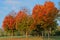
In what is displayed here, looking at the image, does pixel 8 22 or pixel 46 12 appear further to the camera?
pixel 8 22

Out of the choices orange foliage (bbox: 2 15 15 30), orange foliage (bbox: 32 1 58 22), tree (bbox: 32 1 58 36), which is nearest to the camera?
orange foliage (bbox: 32 1 58 22)

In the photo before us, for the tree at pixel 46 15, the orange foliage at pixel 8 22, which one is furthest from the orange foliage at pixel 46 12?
the orange foliage at pixel 8 22

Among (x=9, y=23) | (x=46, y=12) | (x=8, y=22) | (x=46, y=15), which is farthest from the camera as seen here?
(x=8, y=22)

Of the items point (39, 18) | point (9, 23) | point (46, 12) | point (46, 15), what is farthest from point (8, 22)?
point (46, 12)

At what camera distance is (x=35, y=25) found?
165 feet

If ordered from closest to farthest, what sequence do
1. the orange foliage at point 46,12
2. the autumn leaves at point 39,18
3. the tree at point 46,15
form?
the orange foliage at point 46,12, the tree at point 46,15, the autumn leaves at point 39,18

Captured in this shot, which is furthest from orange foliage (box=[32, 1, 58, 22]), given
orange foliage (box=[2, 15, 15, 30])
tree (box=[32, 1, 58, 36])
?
orange foliage (box=[2, 15, 15, 30])

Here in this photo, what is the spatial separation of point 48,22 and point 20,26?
24.9 feet

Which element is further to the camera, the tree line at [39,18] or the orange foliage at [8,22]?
the orange foliage at [8,22]

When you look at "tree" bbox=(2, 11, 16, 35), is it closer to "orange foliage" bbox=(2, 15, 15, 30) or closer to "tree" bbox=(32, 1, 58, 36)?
"orange foliage" bbox=(2, 15, 15, 30)

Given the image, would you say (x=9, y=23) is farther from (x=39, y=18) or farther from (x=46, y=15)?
(x=46, y=15)

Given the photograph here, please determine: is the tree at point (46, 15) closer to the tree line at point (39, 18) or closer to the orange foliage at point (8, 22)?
the tree line at point (39, 18)

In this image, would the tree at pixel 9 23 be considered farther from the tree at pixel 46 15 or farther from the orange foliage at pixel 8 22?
the tree at pixel 46 15

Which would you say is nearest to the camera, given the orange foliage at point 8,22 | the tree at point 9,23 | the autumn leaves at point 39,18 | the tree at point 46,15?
the tree at point 46,15
